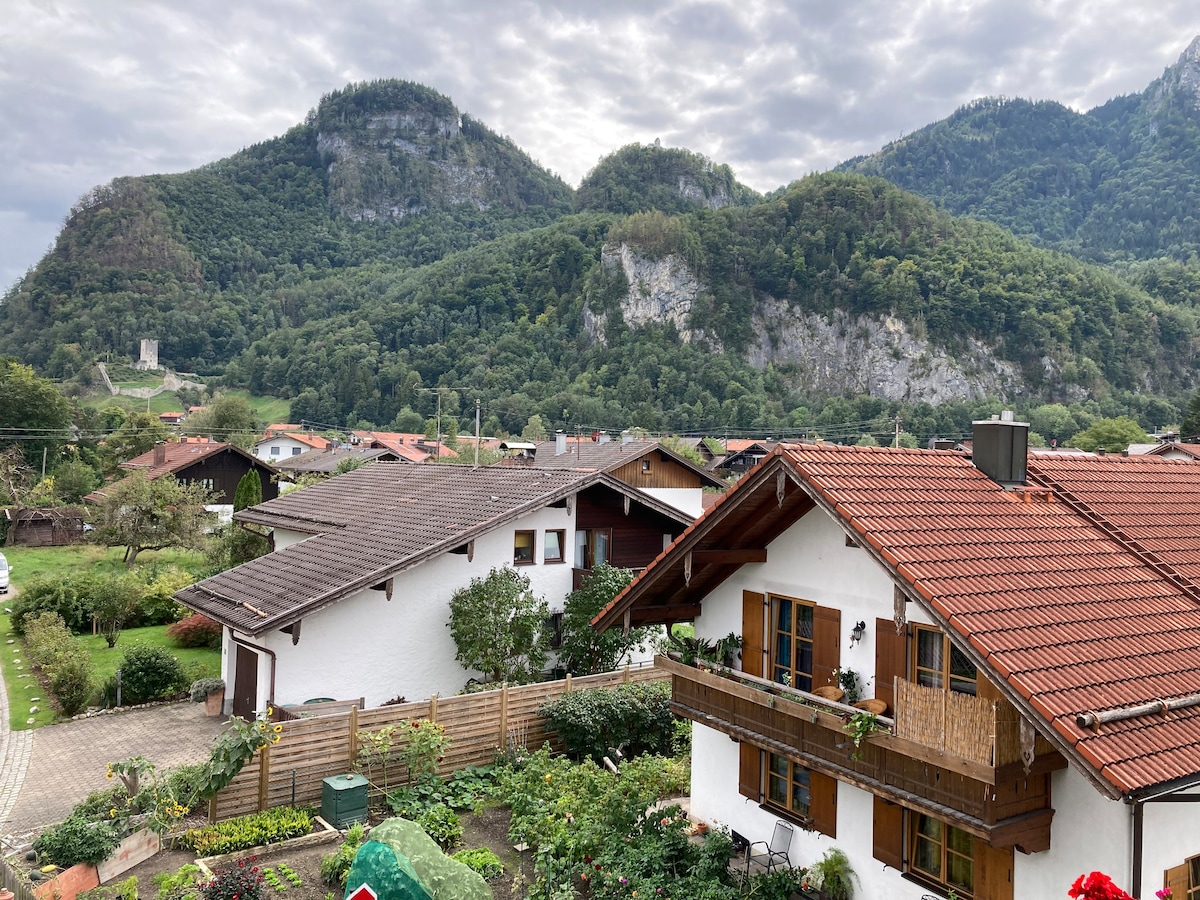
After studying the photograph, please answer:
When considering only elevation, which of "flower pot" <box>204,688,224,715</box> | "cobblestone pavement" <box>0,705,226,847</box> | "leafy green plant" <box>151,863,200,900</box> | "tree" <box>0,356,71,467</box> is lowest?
"cobblestone pavement" <box>0,705,226,847</box>

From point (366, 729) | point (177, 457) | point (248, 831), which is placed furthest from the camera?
point (177, 457)

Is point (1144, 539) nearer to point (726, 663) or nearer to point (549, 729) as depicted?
point (726, 663)

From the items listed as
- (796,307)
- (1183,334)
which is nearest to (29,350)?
(796,307)

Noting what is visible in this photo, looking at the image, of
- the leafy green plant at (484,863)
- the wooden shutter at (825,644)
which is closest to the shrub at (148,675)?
the leafy green plant at (484,863)

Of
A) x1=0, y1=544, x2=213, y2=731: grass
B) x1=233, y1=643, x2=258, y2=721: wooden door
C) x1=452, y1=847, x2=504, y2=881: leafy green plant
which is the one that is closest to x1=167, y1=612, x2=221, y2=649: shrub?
x1=0, y1=544, x2=213, y2=731: grass

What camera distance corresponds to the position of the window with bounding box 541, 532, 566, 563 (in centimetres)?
2191

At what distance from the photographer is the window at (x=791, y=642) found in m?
10.9

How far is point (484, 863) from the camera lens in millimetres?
11883

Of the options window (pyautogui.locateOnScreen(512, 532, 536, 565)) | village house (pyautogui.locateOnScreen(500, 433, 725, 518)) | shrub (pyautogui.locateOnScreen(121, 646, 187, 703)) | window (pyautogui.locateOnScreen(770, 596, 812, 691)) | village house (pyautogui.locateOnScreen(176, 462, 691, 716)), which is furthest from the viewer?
village house (pyautogui.locateOnScreen(500, 433, 725, 518))

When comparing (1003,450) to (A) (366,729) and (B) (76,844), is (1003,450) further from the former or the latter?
(B) (76,844)

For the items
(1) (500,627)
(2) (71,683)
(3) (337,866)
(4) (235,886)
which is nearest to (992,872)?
(3) (337,866)

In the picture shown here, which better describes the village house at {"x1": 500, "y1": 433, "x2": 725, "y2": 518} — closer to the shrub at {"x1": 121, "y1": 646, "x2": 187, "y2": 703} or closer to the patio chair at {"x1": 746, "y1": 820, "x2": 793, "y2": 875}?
the shrub at {"x1": 121, "y1": 646, "x2": 187, "y2": 703}

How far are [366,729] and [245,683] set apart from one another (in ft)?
20.3

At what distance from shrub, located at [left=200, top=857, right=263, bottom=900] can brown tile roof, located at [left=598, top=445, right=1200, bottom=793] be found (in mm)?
5822
